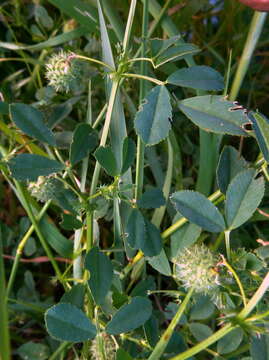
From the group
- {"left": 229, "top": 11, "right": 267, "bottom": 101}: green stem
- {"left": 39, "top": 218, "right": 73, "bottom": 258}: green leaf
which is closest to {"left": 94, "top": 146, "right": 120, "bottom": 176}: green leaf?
{"left": 39, "top": 218, "right": 73, "bottom": 258}: green leaf

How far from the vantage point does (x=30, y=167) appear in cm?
65

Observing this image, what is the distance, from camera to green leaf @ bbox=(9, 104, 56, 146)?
68 cm

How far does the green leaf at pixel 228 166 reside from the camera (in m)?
0.67

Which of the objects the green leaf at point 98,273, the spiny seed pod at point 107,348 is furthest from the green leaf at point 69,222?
the spiny seed pod at point 107,348

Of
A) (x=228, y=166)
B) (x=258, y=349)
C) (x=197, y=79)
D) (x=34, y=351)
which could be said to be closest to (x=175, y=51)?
(x=197, y=79)

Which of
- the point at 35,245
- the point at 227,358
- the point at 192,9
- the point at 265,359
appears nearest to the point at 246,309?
the point at 265,359

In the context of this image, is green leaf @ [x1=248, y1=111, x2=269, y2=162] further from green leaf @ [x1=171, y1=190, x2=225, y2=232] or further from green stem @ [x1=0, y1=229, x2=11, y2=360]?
green stem @ [x1=0, y1=229, x2=11, y2=360]

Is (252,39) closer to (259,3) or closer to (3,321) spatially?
(259,3)

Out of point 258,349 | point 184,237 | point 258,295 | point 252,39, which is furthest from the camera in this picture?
point 252,39

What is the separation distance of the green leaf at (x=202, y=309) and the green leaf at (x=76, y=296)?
7.2 inches

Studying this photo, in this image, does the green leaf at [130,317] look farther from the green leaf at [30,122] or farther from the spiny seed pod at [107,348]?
the green leaf at [30,122]

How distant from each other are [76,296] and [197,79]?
1.13 ft

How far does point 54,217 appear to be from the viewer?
1.09 m

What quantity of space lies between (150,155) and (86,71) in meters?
0.20
